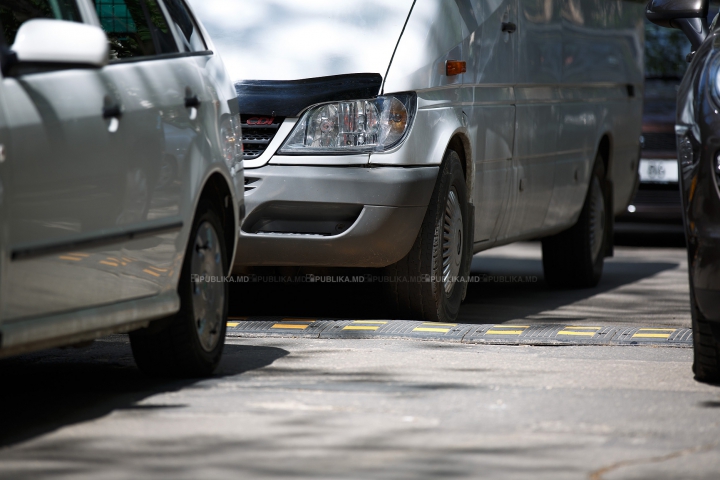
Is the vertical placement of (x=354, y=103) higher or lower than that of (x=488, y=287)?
higher

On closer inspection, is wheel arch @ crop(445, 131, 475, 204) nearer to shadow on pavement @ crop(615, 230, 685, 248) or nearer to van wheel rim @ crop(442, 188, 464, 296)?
van wheel rim @ crop(442, 188, 464, 296)

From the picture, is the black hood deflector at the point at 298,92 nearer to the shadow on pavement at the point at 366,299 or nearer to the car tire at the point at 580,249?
the shadow on pavement at the point at 366,299

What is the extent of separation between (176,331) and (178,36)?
1.22 meters

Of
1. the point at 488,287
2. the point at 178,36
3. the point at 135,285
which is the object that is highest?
the point at 178,36

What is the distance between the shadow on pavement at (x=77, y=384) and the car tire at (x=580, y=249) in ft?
14.8

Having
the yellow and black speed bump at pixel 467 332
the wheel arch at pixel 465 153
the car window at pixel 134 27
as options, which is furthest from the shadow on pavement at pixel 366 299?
the car window at pixel 134 27

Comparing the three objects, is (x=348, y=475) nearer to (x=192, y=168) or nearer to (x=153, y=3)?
(x=192, y=168)

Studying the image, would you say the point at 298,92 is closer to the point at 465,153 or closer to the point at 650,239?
the point at 465,153

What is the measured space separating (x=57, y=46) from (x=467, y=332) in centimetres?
321

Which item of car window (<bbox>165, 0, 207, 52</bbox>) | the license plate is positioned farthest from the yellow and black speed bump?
the license plate

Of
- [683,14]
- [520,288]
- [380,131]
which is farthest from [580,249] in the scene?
[683,14]

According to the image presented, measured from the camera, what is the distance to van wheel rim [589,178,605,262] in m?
10.7

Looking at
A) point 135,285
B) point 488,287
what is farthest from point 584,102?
point 135,285

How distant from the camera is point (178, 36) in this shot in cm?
578
